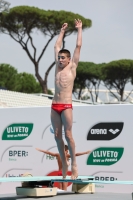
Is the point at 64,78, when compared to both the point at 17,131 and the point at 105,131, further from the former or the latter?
the point at 17,131

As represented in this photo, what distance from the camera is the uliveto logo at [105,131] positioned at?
11.0m

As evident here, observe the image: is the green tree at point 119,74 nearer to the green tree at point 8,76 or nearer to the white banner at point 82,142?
the green tree at point 8,76

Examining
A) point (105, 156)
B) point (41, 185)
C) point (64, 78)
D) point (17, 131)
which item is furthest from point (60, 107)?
point (17, 131)

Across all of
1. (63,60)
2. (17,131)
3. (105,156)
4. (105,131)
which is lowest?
(105,156)

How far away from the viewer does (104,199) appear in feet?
22.8

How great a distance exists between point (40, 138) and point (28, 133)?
1.04 ft

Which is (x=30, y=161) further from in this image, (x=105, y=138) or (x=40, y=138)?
(x=105, y=138)

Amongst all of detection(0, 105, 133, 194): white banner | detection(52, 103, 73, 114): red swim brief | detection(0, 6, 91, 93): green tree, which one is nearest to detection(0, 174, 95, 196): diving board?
detection(52, 103, 73, 114): red swim brief

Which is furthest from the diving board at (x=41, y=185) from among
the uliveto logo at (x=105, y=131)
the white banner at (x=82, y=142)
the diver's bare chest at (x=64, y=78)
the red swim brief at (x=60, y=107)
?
the uliveto logo at (x=105, y=131)

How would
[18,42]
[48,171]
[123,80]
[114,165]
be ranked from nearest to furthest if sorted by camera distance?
[114,165] → [48,171] → [18,42] → [123,80]

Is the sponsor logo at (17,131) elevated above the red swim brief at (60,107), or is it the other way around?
the red swim brief at (60,107)

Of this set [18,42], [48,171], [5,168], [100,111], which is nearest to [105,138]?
[100,111]

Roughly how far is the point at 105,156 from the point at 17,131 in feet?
7.58

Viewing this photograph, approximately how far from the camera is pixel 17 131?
480 inches
